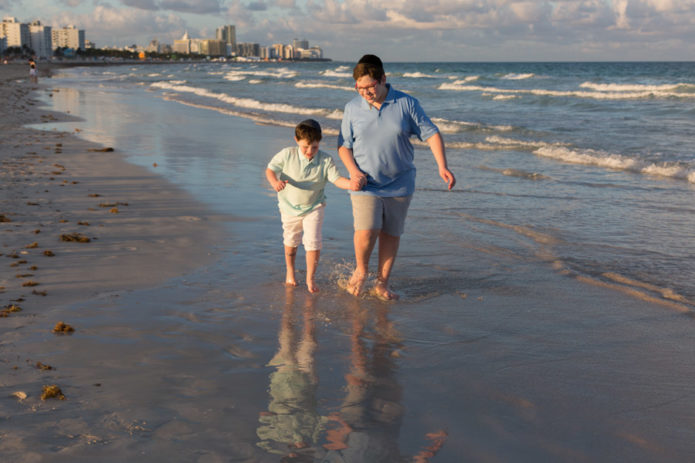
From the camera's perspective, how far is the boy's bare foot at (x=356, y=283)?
495cm

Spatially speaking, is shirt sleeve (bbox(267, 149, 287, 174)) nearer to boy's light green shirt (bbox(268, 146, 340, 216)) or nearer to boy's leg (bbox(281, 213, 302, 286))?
boy's light green shirt (bbox(268, 146, 340, 216))

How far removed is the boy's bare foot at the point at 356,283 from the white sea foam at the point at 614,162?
7861 mm

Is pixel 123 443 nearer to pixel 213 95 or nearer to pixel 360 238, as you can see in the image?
pixel 360 238

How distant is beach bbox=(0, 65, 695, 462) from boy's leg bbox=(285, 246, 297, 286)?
0.66 ft

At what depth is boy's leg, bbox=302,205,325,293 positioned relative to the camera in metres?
4.97

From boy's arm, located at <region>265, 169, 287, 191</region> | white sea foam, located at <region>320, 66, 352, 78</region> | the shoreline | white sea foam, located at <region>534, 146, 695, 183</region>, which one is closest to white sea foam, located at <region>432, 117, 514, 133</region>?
white sea foam, located at <region>534, 146, 695, 183</region>

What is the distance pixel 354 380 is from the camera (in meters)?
3.49

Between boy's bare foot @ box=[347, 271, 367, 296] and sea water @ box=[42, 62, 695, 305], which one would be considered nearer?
boy's bare foot @ box=[347, 271, 367, 296]

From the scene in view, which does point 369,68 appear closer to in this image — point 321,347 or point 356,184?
point 356,184

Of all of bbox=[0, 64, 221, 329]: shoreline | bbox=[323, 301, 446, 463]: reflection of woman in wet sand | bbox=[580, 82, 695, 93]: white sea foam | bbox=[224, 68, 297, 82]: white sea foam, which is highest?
bbox=[224, 68, 297, 82]: white sea foam

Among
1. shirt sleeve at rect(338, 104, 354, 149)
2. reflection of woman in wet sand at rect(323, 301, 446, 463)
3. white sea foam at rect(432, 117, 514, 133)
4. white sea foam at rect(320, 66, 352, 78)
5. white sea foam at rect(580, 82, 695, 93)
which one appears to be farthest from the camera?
white sea foam at rect(320, 66, 352, 78)

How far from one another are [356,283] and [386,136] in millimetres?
1183

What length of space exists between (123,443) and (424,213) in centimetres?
555

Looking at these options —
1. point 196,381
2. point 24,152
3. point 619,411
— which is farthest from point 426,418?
point 24,152
